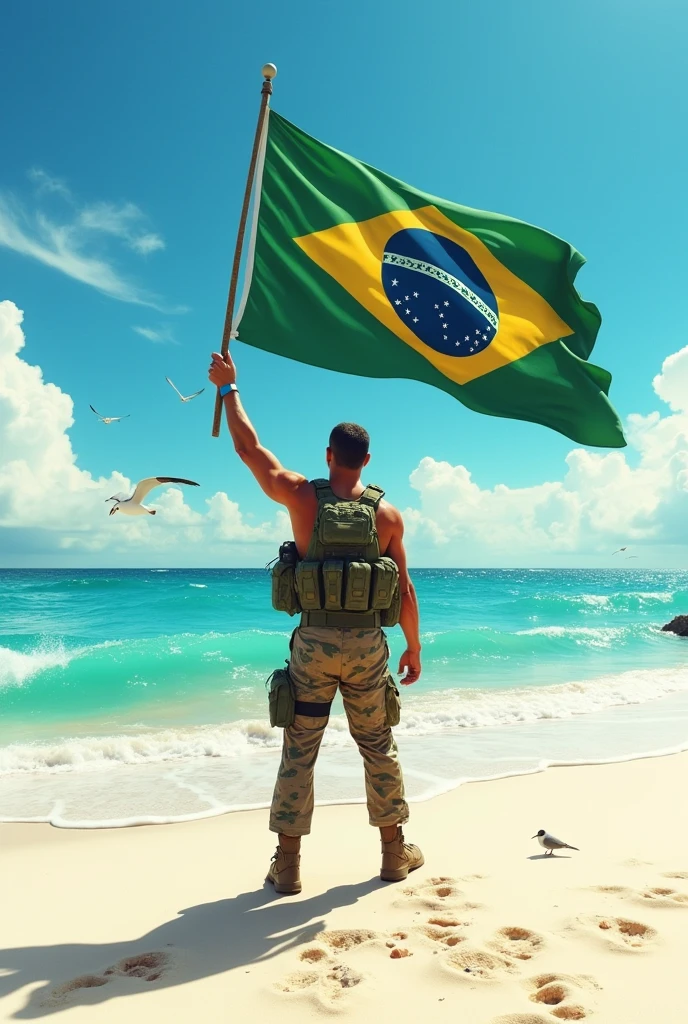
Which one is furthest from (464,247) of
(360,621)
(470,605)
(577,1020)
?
(470,605)

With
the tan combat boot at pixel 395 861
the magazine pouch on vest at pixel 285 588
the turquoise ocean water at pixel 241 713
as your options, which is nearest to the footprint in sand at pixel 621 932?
the tan combat boot at pixel 395 861

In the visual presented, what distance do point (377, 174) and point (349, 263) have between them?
911mm

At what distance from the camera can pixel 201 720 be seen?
9.99 metres

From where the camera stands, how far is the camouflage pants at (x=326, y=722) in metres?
3.60

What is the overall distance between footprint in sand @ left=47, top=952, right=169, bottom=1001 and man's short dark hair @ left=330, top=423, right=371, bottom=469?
8.16 ft

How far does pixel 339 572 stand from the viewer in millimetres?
3484

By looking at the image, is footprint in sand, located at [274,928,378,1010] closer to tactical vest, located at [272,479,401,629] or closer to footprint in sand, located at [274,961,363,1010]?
footprint in sand, located at [274,961,363,1010]

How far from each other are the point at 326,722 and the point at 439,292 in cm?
321

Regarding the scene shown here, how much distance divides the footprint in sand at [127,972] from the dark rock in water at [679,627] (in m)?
26.8

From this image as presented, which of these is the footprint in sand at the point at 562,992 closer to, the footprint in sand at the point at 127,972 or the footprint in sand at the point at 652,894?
the footprint in sand at the point at 652,894

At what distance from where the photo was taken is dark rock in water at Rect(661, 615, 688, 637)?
25922 millimetres

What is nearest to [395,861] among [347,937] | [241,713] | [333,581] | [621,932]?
[347,937]

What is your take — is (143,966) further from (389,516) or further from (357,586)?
(389,516)

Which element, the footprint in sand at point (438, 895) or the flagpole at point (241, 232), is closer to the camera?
the footprint in sand at point (438, 895)
